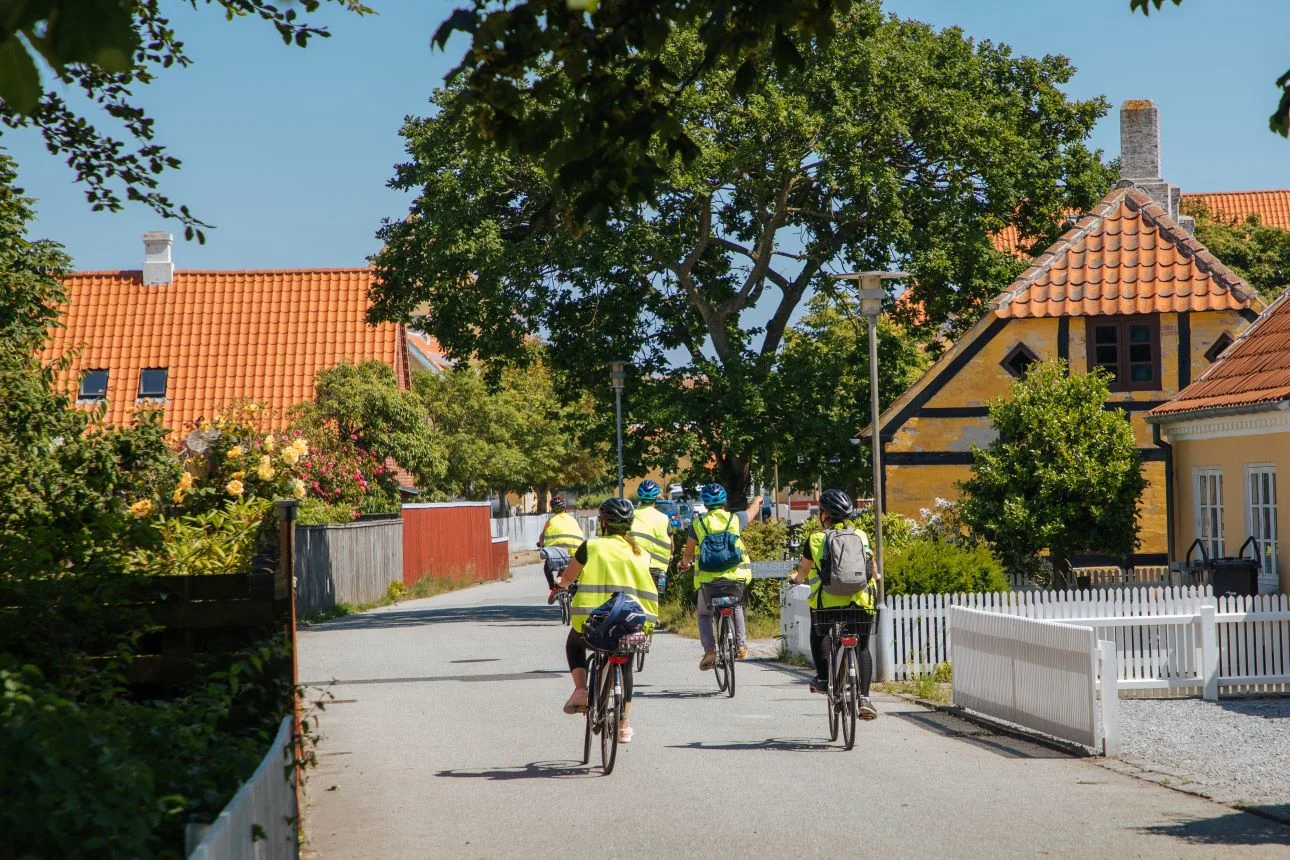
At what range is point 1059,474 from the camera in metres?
21.4

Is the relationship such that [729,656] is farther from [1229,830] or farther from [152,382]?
[152,382]

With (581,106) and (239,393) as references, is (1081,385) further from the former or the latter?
(239,393)

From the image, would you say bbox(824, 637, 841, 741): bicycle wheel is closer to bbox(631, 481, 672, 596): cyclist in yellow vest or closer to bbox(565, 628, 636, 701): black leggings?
bbox(565, 628, 636, 701): black leggings

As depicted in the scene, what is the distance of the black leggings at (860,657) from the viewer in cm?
1181

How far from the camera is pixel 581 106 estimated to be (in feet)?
22.2

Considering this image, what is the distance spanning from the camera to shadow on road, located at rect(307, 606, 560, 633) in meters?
26.9

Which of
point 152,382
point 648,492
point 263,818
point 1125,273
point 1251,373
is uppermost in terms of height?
point 152,382

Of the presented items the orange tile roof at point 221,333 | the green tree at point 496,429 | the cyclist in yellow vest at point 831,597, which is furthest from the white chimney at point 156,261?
the cyclist in yellow vest at point 831,597

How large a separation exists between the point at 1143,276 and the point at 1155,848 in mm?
19938

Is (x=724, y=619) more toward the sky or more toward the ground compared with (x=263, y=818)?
more toward the sky

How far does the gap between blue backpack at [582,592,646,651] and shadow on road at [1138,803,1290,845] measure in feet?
11.4

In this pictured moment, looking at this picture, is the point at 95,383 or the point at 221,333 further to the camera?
the point at 221,333

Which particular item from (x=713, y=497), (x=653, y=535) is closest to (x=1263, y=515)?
(x=713, y=497)

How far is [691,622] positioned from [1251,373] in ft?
29.5
